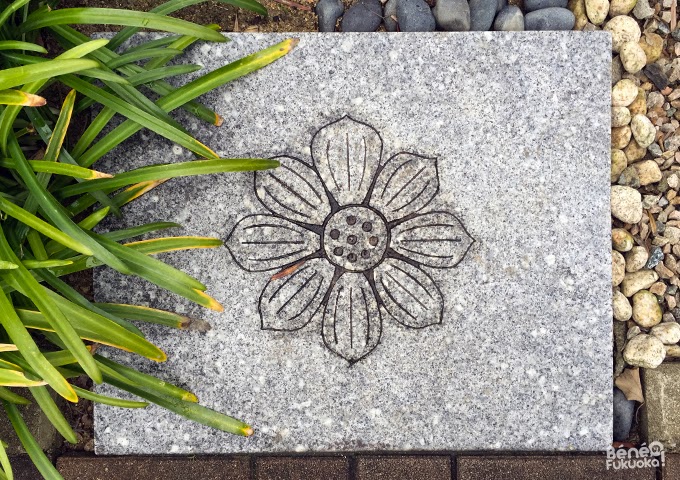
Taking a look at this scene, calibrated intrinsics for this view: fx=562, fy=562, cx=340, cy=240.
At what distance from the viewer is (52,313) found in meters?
0.92

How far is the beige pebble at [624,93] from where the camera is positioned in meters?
1.29

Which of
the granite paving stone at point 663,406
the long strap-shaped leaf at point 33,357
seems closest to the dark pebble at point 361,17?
the long strap-shaped leaf at point 33,357

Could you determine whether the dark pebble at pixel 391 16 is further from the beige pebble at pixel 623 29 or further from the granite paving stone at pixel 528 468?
the granite paving stone at pixel 528 468

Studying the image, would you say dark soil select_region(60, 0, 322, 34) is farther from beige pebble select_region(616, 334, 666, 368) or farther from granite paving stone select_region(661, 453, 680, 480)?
granite paving stone select_region(661, 453, 680, 480)

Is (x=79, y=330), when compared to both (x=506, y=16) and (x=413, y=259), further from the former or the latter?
(x=506, y=16)

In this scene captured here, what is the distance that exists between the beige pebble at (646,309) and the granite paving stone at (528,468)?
33cm

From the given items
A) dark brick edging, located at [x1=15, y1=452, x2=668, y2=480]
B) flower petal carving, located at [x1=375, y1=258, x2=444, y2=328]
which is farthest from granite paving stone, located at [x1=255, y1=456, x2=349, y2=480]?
flower petal carving, located at [x1=375, y1=258, x2=444, y2=328]

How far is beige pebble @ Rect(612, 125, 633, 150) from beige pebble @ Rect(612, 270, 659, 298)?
30 cm

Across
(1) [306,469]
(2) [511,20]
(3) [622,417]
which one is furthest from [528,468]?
(2) [511,20]

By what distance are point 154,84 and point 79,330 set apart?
0.49 m

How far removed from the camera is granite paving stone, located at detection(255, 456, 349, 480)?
1.22 metres

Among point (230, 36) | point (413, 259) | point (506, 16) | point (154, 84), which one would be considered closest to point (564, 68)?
point (506, 16)

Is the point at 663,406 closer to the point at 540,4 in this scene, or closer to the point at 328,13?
the point at 540,4

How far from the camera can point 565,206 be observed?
120cm
